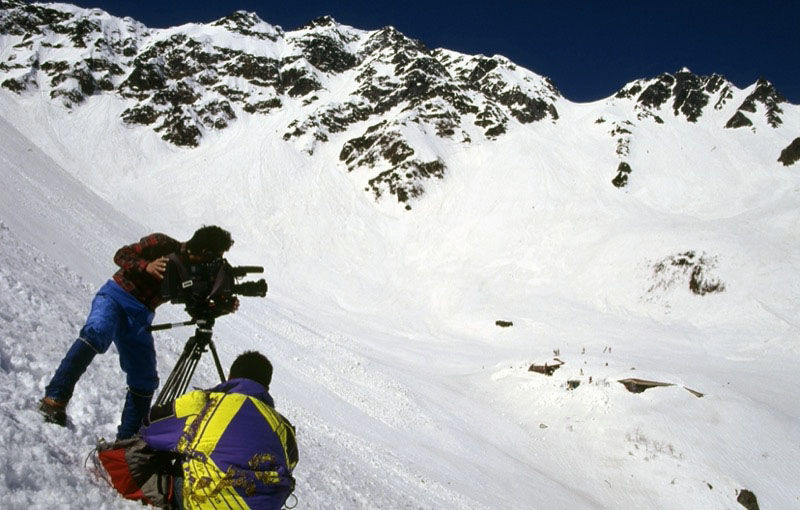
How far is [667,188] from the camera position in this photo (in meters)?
57.4

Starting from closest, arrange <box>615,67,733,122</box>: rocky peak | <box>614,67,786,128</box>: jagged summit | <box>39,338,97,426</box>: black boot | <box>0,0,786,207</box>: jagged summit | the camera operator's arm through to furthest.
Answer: <box>39,338,97,426</box>: black boot
the camera operator's arm
<box>0,0,786,207</box>: jagged summit
<box>614,67,786,128</box>: jagged summit
<box>615,67,733,122</box>: rocky peak

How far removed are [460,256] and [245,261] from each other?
22.0 m

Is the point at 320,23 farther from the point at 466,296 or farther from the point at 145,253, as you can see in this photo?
the point at 145,253

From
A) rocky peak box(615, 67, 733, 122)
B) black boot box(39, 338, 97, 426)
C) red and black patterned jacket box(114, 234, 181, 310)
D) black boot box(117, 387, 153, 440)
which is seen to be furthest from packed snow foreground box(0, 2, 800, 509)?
rocky peak box(615, 67, 733, 122)

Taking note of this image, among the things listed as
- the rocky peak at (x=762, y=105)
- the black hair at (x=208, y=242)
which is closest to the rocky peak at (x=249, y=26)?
the rocky peak at (x=762, y=105)

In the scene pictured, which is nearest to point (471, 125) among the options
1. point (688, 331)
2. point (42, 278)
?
point (688, 331)

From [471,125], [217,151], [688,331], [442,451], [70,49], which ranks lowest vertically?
[442,451]

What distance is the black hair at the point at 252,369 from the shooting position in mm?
3404

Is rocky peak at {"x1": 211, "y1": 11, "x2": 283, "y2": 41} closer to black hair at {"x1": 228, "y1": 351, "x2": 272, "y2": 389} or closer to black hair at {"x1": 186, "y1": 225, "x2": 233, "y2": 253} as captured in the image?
black hair at {"x1": 186, "y1": 225, "x2": 233, "y2": 253}

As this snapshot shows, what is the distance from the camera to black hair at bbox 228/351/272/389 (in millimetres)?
3404

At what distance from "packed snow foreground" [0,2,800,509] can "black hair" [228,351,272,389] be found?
1222mm

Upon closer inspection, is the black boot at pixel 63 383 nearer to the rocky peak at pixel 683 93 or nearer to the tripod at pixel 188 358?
the tripod at pixel 188 358

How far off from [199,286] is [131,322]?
98cm

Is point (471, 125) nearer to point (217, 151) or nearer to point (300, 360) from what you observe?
point (217, 151)
